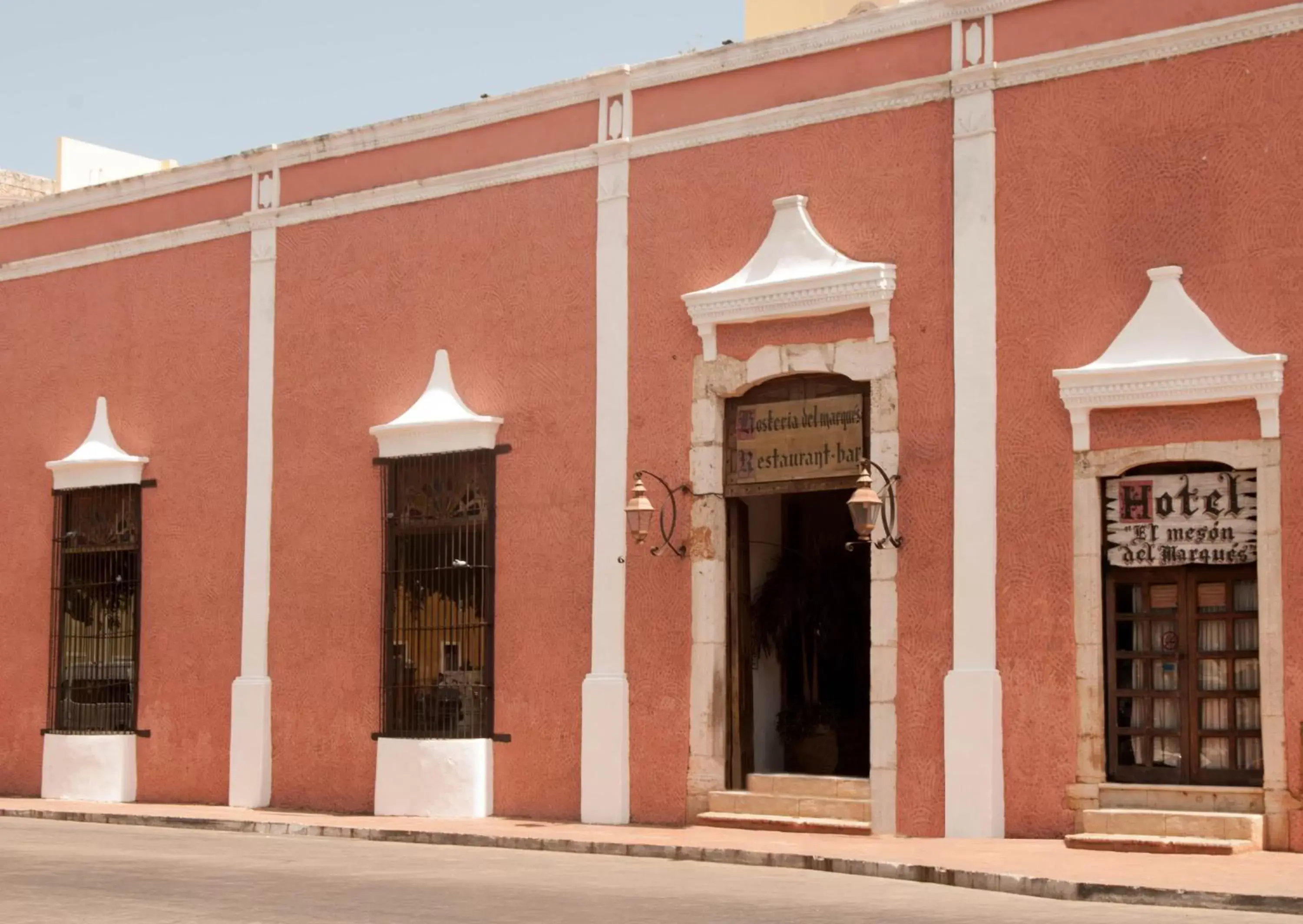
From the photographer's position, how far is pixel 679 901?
10.3 meters

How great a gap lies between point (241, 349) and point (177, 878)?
7.75 meters

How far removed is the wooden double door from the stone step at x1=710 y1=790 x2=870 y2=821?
6.49 ft

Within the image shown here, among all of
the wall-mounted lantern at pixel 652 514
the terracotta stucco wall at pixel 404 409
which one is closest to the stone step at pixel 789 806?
the terracotta stucco wall at pixel 404 409

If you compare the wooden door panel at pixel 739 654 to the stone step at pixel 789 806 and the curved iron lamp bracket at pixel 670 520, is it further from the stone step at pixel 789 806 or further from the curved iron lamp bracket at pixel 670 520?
the curved iron lamp bracket at pixel 670 520

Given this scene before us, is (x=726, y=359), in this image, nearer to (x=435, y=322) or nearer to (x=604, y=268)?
(x=604, y=268)

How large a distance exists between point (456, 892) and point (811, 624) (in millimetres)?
5289

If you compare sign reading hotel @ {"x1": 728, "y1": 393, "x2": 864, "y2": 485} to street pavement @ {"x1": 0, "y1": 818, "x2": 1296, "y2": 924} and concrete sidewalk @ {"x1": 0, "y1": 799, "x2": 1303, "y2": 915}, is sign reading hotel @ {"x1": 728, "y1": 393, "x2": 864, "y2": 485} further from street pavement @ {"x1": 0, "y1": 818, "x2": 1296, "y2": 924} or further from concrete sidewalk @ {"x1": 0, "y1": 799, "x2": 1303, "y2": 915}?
street pavement @ {"x1": 0, "y1": 818, "x2": 1296, "y2": 924}

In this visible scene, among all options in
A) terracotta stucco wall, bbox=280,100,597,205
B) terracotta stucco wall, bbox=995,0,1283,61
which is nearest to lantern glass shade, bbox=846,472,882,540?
terracotta stucco wall, bbox=995,0,1283,61

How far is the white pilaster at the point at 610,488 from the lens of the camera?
15.4m

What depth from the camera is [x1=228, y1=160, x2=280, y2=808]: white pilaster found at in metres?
17.7

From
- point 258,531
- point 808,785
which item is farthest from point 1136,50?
point 258,531

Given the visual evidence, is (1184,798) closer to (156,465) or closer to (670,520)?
(670,520)

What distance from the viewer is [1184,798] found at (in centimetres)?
1266

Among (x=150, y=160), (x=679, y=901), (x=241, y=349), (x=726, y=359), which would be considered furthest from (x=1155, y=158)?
(x=150, y=160)
